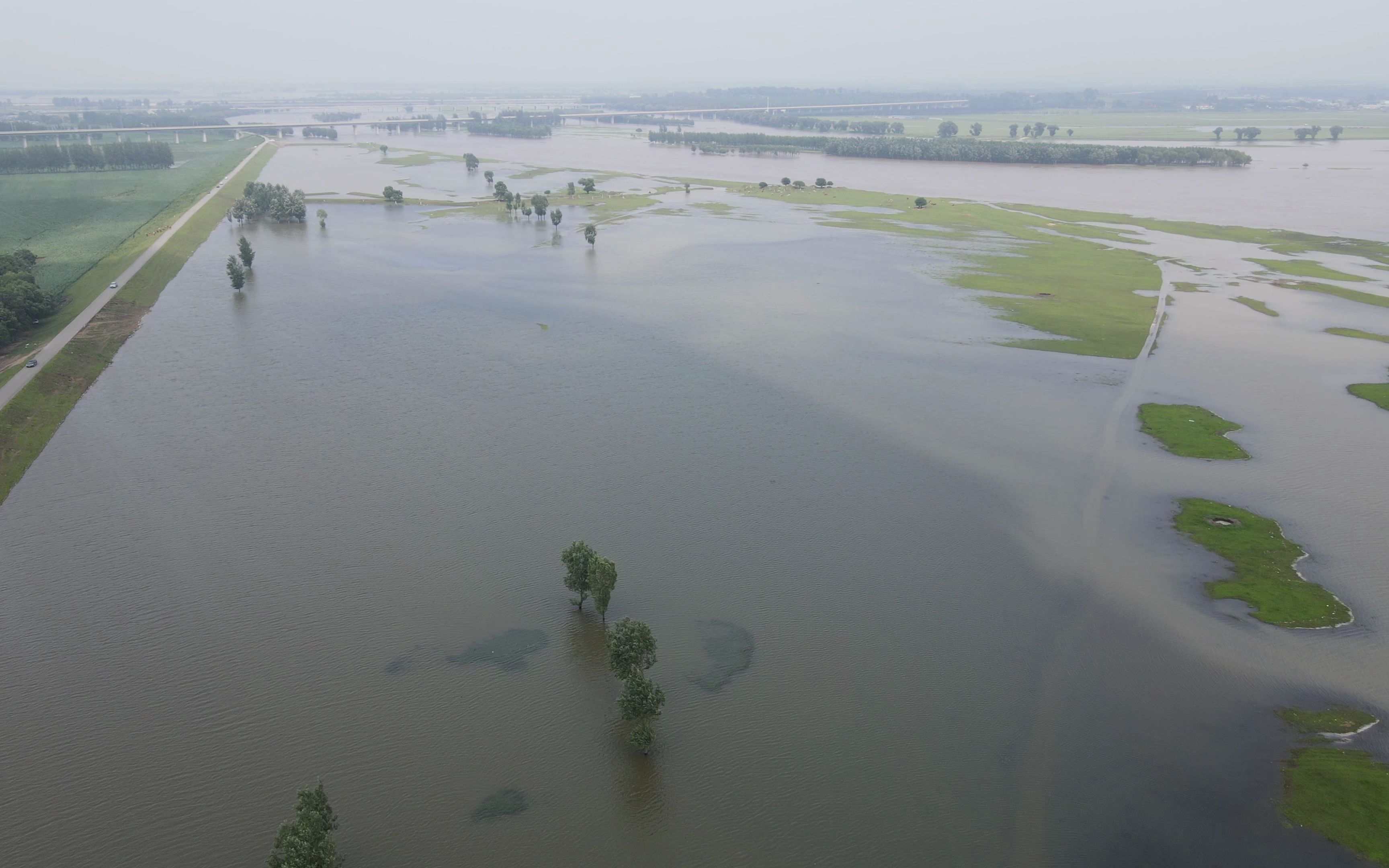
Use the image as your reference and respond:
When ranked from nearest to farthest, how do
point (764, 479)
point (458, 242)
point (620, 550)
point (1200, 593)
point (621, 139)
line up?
point (1200, 593) → point (620, 550) → point (764, 479) → point (458, 242) → point (621, 139)

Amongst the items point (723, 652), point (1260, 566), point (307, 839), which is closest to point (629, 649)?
point (723, 652)

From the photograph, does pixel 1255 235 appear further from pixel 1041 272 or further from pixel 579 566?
pixel 579 566

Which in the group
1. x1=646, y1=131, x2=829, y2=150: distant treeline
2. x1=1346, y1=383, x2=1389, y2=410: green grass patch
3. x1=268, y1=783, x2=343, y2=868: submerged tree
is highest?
x1=646, y1=131, x2=829, y2=150: distant treeline

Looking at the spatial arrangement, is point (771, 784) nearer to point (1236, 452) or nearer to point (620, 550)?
point (620, 550)

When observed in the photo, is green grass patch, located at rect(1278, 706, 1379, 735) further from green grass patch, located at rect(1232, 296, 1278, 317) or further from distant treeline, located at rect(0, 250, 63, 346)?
distant treeline, located at rect(0, 250, 63, 346)

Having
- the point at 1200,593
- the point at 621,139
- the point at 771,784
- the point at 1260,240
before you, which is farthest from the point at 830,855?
the point at 621,139

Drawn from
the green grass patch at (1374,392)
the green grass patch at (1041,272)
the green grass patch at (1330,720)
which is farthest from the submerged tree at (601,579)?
the green grass patch at (1374,392)

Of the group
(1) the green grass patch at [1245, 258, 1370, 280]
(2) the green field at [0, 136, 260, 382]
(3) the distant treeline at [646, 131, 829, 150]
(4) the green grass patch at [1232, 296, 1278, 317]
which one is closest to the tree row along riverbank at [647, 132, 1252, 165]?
(3) the distant treeline at [646, 131, 829, 150]
